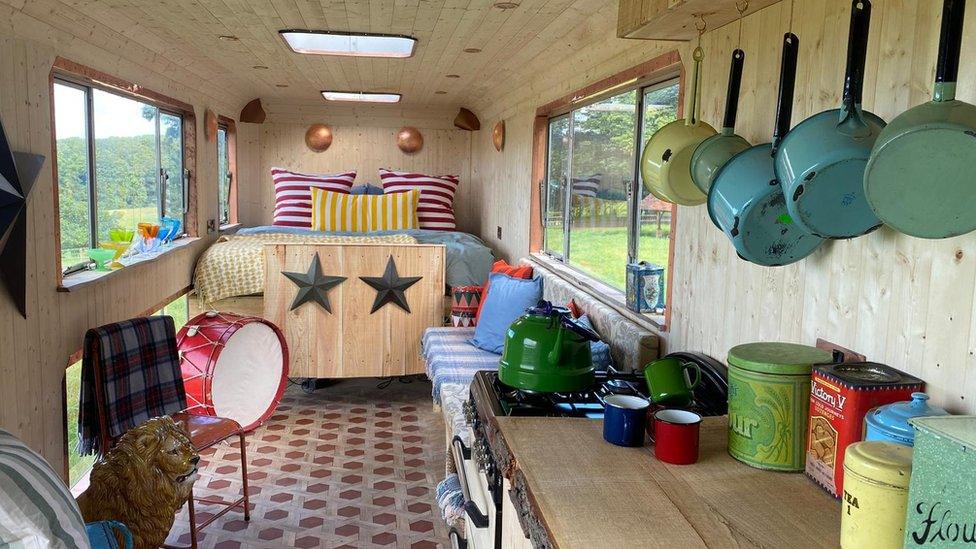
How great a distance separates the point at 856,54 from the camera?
1.31 meters

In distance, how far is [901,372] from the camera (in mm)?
1368

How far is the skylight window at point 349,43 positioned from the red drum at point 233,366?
1.46 m

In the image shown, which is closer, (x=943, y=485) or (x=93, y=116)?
(x=943, y=485)

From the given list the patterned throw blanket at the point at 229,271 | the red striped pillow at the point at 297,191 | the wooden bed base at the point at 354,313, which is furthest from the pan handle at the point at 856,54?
the red striped pillow at the point at 297,191

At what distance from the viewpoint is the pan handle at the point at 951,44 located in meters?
1.12

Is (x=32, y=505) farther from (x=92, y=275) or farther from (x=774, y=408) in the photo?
(x=92, y=275)

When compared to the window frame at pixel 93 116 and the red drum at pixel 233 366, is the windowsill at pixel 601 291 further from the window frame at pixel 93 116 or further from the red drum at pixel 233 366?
the window frame at pixel 93 116

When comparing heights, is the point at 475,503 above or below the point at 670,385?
below

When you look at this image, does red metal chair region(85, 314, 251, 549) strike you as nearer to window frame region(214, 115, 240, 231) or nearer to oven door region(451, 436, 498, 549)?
oven door region(451, 436, 498, 549)

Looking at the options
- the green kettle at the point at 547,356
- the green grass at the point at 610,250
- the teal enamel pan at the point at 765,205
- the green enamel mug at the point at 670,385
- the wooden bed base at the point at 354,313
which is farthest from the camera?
the wooden bed base at the point at 354,313

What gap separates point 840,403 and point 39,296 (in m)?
2.57

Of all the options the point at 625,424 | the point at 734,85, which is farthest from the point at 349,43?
the point at 625,424

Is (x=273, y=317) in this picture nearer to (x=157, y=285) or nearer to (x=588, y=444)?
(x=157, y=285)

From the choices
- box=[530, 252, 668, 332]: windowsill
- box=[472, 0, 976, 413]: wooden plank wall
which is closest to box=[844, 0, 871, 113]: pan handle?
box=[472, 0, 976, 413]: wooden plank wall
